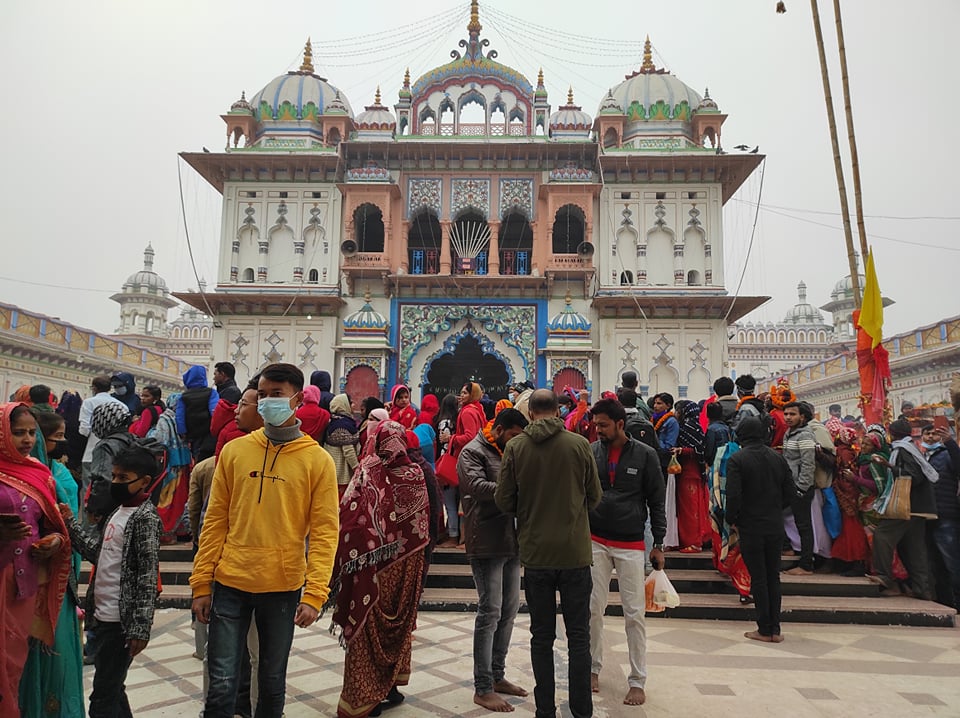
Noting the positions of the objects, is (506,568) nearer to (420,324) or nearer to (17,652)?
(17,652)

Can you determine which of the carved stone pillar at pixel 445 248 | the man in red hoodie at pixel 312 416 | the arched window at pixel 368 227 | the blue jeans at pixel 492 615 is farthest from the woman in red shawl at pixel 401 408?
the arched window at pixel 368 227

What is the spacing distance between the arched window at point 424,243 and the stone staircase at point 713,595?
11.9 metres

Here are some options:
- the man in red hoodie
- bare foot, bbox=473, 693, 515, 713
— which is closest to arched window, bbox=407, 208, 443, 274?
the man in red hoodie

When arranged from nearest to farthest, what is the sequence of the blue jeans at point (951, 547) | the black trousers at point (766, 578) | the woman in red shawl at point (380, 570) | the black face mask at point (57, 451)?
the woman in red shawl at point (380, 570) → the black face mask at point (57, 451) → the black trousers at point (766, 578) → the blue jeans at point (951, 547)

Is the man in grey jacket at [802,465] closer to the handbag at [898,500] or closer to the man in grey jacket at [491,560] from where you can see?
the handbag at [898,500]

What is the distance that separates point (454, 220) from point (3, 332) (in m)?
12.5

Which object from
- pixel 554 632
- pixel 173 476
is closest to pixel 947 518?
pixel 554 632

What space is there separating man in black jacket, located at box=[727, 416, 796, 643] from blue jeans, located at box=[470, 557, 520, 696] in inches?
89.2

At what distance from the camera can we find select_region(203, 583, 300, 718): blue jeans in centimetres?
248

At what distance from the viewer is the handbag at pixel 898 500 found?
5.90 meters

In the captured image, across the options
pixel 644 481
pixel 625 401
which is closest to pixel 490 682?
pixel 644 481

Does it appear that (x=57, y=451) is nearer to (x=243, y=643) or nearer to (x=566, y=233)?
(x=243, y=643)

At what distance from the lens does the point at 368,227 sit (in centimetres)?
1820

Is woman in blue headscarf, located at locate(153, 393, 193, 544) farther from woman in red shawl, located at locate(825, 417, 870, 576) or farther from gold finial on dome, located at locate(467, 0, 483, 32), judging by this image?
gold finial on dome, located at locate(467, 0, 483, 32)
